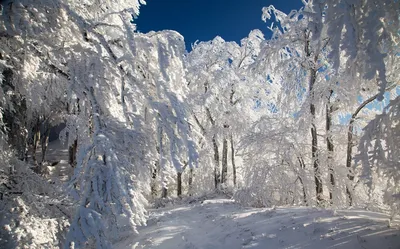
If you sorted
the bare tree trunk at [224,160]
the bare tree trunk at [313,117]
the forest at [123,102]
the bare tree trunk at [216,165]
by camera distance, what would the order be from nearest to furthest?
the forest at [123,102]
the bare tree trunk at [313,117]
the bare tree trunk at [224,160]
the bare tree trunk at [216,165]

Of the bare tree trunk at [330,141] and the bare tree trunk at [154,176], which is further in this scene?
the bare tree trunk at [330,141]

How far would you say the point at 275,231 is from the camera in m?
5.39

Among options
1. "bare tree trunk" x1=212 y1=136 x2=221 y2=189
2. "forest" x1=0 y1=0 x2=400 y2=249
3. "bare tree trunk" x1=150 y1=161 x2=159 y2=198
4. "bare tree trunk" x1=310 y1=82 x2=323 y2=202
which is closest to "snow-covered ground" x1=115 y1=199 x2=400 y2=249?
"forest" x1=0 y1=0 x2=400 y2=249

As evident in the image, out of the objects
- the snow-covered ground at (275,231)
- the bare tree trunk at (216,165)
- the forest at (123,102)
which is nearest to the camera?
the forest at (123,102)

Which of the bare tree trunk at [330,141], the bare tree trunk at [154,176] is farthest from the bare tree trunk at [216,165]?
the bare tree trunk at [330,141]

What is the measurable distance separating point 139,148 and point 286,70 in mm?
6977

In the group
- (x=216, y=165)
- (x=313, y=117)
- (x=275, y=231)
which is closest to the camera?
(x=275, y=231)

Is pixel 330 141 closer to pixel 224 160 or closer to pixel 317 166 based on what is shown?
pixel 317 166

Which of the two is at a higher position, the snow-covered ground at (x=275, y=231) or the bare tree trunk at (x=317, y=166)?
the bare tree trunk at (x=317, y=166)

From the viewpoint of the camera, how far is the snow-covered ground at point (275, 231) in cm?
438

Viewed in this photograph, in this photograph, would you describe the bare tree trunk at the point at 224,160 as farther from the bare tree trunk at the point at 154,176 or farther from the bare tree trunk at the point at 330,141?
the bare tree trunk at the point at 330,141

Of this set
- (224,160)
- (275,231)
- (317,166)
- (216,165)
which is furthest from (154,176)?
(216,165)

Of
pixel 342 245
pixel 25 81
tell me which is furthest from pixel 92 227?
pixel 342 245

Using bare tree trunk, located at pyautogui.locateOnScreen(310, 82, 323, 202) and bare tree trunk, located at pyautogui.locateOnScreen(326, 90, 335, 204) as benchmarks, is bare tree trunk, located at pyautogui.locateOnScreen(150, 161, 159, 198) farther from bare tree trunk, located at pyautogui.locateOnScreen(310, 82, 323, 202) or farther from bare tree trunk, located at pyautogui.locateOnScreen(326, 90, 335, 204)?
bare tree trunk, located at pyautogui.locateOnScreen(326, 90, 335, 204)
